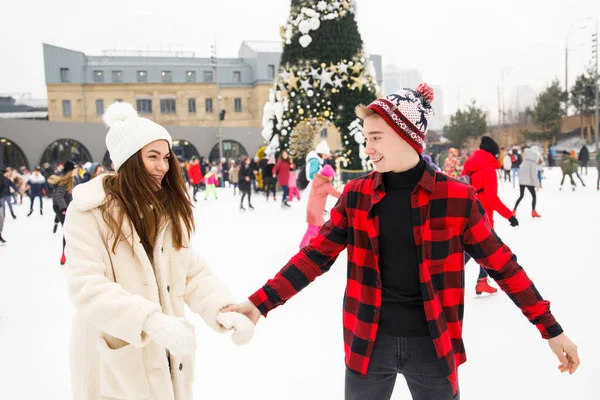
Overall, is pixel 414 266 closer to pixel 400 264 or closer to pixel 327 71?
pixel 400 264

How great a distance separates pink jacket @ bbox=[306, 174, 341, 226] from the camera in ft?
20.5

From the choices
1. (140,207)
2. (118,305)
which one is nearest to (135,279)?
(118,305)

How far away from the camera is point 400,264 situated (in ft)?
5.40

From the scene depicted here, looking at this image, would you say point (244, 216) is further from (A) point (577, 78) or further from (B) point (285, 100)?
(A) point (577, 78)

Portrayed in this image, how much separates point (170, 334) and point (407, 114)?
3.54ft

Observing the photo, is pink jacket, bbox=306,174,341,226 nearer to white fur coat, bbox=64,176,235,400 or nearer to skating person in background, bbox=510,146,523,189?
white fur coat, bbox=64,176,235,400

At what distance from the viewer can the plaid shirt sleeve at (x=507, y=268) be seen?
1641mm

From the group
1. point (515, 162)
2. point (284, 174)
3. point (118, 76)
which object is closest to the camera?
point (284, 174)

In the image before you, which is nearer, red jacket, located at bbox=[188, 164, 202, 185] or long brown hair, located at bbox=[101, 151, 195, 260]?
long brown hair, located at bbox=[101, 151, 195, 260]

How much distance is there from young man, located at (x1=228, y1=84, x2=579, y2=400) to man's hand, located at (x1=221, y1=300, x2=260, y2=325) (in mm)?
392

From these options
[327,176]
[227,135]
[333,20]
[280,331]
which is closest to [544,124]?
[227,135]

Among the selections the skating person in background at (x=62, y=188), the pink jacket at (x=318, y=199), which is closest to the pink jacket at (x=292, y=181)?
the pink jacket at (x=318, y=199)

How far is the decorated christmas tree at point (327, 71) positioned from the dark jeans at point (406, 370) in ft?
41.9

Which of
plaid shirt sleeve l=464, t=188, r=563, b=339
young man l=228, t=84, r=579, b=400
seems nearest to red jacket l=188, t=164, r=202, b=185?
young man l=228, t=84, r=579, b=400
